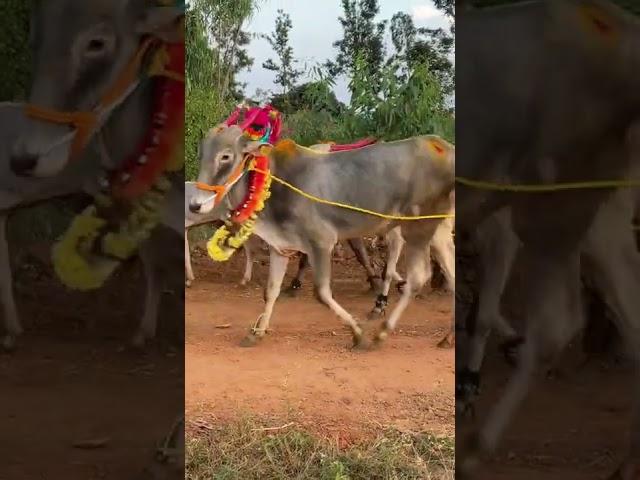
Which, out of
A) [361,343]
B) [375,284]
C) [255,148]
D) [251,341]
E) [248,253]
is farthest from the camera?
[248,253]

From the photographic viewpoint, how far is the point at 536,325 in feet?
6.93

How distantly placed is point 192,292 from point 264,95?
6.73ft

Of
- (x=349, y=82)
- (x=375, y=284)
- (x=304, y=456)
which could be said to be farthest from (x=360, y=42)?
(x=304, y=456)

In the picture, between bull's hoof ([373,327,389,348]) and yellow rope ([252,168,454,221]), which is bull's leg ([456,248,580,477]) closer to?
yellow rope ([252,168,454,221])

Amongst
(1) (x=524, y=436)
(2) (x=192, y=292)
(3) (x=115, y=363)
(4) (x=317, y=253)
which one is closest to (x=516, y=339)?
(1) (x=524, y=436)

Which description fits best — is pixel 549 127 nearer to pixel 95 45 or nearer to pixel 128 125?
pixel 128 125

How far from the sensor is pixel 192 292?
6.62 metres

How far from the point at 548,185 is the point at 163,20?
4.05 ft

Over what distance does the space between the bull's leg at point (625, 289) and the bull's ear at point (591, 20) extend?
0.57 m

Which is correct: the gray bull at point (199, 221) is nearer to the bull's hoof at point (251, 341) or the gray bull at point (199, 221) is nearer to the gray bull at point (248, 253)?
the gray bull at point (248, 253)

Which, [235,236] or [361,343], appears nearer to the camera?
[235,236]

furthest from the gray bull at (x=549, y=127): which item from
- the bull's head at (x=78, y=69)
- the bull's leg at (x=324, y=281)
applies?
the bull's leg at (x=324, y=281)

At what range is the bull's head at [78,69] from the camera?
2.00m

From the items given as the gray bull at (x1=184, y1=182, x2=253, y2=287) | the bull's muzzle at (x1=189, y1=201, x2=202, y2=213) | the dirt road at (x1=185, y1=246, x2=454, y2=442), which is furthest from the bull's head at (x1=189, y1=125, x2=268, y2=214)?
the dirt road at (x1=185, y1=246, x2=454, y2=442)
